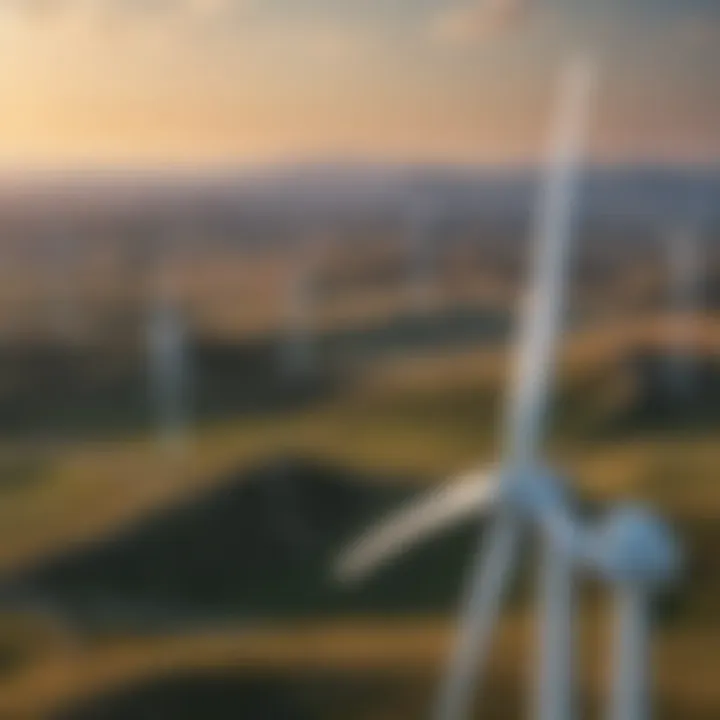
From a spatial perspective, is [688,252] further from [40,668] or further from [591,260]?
[40,668]

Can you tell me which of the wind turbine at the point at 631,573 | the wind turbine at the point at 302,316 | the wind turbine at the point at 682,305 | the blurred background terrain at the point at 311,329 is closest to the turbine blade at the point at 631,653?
the wind turbine at the point at 631,573

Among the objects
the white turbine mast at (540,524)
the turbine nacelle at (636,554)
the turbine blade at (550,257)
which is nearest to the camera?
the turbine nacelle at (636,554)

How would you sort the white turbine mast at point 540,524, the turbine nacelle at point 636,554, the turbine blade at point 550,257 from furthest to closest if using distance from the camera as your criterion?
the turbine blade at point 550,257 → the white turbine mast at point 540,524 → the turbine nacelle at point 636,554

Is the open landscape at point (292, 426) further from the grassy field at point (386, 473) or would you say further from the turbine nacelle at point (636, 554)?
the turbine nacelle at point (636, 554)

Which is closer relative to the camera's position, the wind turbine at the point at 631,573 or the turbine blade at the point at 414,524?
the wind turbine at the point at 631,573

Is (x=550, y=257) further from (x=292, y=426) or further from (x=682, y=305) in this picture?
(x=292, y=426)

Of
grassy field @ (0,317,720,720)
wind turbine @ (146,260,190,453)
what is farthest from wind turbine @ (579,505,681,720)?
wind turbine @ (146,260,190,453)

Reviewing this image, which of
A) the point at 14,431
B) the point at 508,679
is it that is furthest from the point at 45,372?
the point at 508,679
